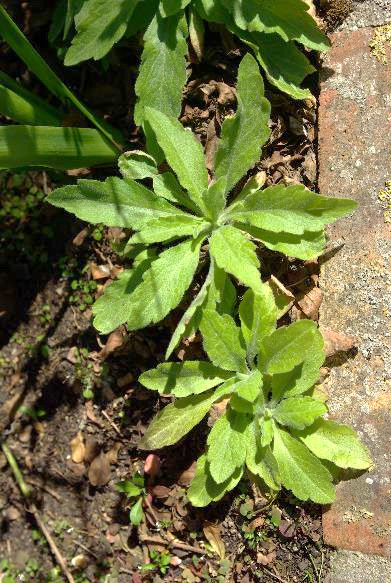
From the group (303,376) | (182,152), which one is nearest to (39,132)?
(182,152)

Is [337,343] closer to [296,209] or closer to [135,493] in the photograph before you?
[296,209]

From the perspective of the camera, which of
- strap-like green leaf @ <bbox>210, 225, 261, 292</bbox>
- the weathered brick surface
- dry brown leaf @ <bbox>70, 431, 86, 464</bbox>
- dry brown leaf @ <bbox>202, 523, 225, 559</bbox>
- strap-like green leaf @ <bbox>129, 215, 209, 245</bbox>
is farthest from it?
dry brown leaf @ <bbox>70, 431, 86, 464</bbox>

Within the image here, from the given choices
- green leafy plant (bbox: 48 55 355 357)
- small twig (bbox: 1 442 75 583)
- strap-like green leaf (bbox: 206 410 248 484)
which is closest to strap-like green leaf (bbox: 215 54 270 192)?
green leafy plant (bbox: 48 55 355 357)

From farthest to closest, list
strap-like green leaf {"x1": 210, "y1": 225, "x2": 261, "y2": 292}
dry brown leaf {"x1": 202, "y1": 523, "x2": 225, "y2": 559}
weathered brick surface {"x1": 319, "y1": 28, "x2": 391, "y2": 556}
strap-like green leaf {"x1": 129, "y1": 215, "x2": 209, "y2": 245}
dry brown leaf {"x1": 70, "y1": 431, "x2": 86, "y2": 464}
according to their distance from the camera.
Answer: dry brown leaf {"x1": 70, "y1": 431, "x2": 86, "y2": 464}, dry brown leaf {"x1": 202, "y1": 523, "x2": 225, "y2": 559}, weathered brick surface {"x1": 319, "y1": 28, "x2": 391, "y2": 556}, strap-like green leaf {"x1": 129, "y1": 215, "x2": 209, "y2": 245}, strap-like green leaf {"x1": 210, "y1": 225, "x2": 261, "y2": 292}

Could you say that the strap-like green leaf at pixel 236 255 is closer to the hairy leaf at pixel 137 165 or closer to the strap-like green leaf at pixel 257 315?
the strap-like green leaf at pixel 257 315

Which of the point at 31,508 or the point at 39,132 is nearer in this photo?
the point at 39,132

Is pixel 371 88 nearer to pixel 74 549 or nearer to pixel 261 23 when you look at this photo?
pixel 261 23

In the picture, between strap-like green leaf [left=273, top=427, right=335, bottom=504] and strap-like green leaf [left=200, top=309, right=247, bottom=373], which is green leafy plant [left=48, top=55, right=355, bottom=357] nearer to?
strap-like green leaf [left=200, top=309, right=247, bottom=373]
